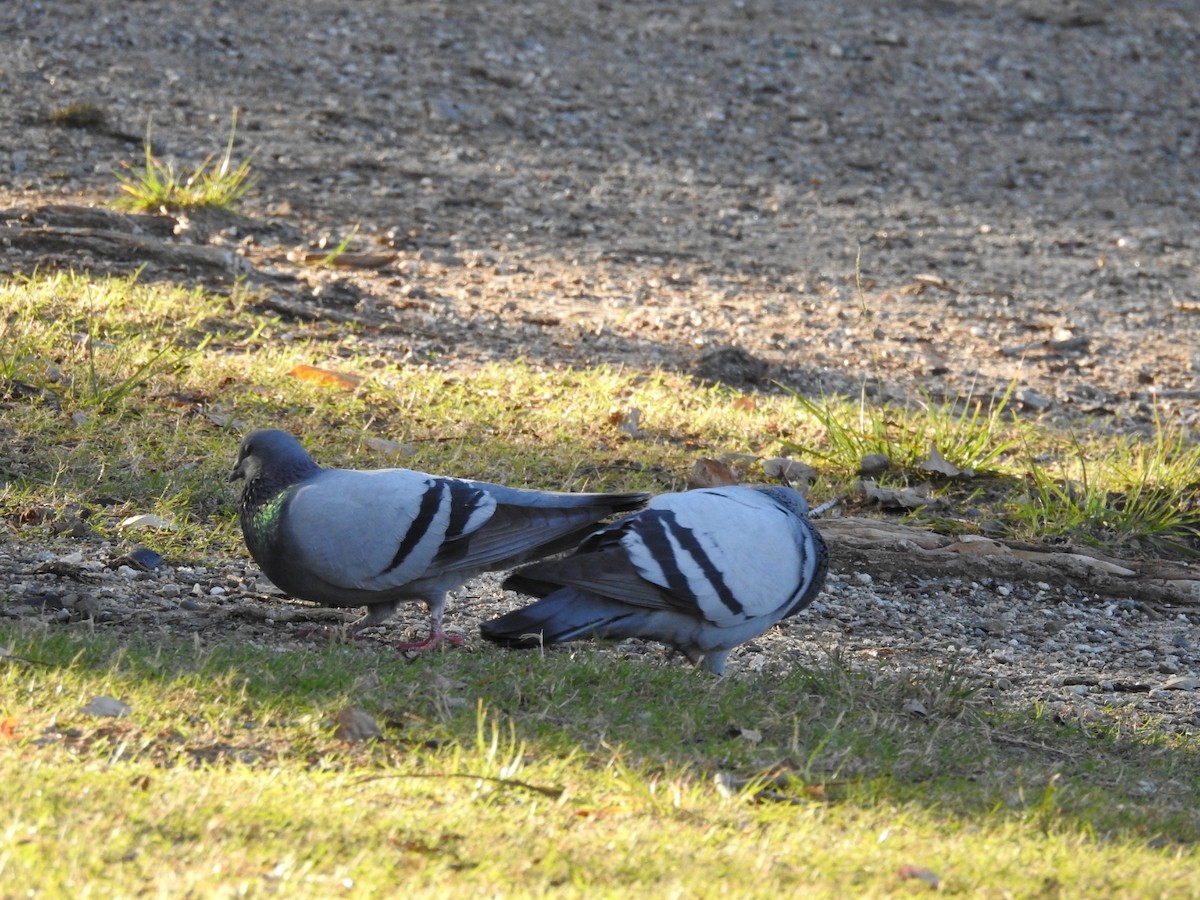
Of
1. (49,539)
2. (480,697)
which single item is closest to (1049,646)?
(480,697)

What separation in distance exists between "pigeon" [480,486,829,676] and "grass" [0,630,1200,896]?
124 millimetres

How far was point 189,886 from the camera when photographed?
7.91 ft

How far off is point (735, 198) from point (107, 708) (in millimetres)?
8188

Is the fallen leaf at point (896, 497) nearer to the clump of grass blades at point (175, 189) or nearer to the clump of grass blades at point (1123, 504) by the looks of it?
the clump of grass blades at point (1123, 504)

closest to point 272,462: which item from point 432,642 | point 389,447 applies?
point 432,642

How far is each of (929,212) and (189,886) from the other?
30.9 feet

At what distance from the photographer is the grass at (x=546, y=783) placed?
103 inches

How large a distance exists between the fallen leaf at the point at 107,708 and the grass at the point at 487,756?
0.02m

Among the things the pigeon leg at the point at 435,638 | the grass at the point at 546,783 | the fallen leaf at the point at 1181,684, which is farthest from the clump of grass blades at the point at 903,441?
the pigeon leg at the point at 435,638

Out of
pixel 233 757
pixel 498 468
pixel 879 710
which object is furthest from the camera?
pixel 498 468

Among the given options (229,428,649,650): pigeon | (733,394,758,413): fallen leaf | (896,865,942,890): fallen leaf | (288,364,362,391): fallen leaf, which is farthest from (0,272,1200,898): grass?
(733,394,758,413): fallen leaf

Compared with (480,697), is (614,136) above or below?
above

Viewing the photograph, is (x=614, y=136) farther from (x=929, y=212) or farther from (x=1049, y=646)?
(x=1049, y=646)

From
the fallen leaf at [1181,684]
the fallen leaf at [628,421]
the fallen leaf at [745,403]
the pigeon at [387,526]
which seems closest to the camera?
the pigeon at [387,526]
